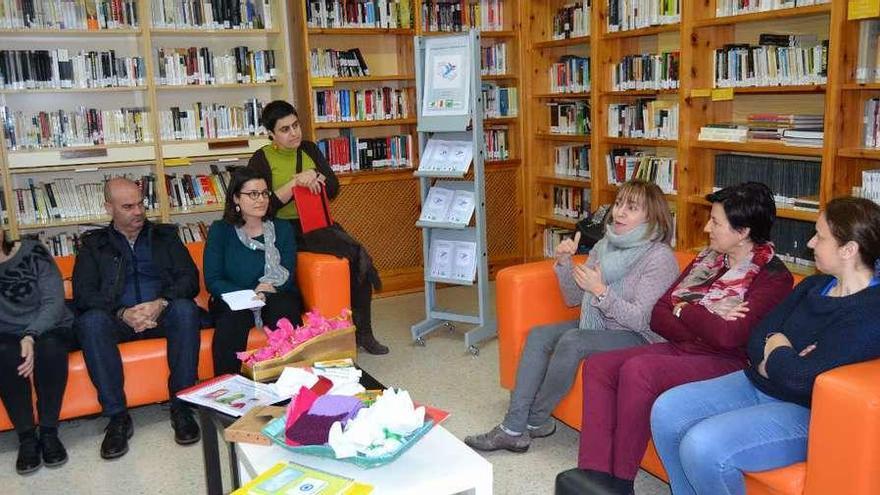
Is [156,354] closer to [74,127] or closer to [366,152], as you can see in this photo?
[74,127]

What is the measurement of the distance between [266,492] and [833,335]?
150cm

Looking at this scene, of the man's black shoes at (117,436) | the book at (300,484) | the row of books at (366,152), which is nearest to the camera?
the book at (300,484)

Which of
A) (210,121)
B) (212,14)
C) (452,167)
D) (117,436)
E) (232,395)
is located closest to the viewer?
(232,395)

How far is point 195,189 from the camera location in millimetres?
5012

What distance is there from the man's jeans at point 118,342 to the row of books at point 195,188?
177 cm

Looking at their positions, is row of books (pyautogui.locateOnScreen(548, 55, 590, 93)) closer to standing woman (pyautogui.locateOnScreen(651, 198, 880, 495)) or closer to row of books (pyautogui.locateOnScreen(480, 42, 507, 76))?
row of books (pyautogui.locateOnScreen(480, 42, 507, 76))

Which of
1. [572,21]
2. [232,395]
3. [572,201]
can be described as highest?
[572,21]

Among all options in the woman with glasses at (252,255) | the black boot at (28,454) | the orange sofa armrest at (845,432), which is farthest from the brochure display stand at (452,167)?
the orange sofa armrest at (845,432)

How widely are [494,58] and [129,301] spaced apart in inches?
128

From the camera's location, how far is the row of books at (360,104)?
5.16 m

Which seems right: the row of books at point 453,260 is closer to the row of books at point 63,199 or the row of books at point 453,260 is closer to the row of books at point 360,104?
the row of books at point 360,104

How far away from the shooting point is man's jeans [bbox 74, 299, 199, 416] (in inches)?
123

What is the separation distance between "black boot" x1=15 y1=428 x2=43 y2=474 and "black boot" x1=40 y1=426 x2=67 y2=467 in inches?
1.0

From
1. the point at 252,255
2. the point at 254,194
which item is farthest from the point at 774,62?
the point at 252,255
